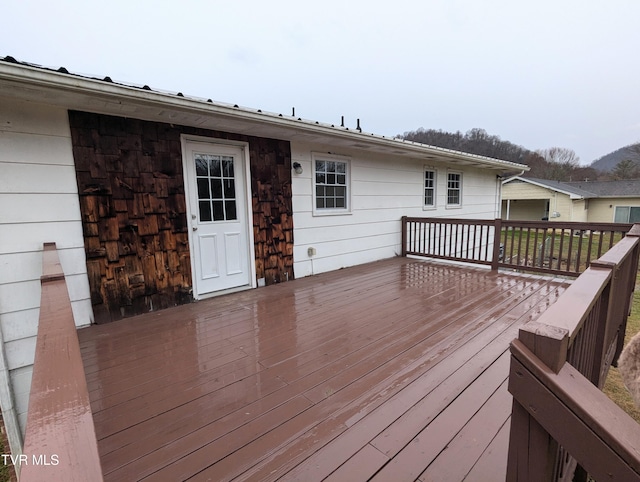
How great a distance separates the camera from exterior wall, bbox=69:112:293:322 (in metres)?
3.02

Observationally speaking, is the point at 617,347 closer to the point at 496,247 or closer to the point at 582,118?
the point at 496,247

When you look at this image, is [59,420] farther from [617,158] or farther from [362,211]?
[617,158]

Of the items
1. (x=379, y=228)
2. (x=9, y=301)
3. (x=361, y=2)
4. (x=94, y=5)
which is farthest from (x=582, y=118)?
(x=9, y=301)

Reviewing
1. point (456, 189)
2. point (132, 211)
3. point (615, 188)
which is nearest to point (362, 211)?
point (132, 211)

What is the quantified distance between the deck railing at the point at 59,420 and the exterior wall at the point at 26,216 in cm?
231

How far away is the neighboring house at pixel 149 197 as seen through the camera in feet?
8.70

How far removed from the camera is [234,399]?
1896mm

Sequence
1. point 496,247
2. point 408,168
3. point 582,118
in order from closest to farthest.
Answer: point 496,247, point 408,168, point 582,118

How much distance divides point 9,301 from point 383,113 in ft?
76.1

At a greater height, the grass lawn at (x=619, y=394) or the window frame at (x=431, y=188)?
the window frame at (x=431, y=188)

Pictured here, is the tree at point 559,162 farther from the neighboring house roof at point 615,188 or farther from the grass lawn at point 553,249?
the grass lawn at point 553,249

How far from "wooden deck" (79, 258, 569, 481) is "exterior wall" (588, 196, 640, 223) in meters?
21.9

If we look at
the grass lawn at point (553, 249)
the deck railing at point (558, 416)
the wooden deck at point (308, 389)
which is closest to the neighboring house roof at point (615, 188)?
the grass lawn at point (553, 249)

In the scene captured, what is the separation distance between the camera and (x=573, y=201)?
1795 centimetres
